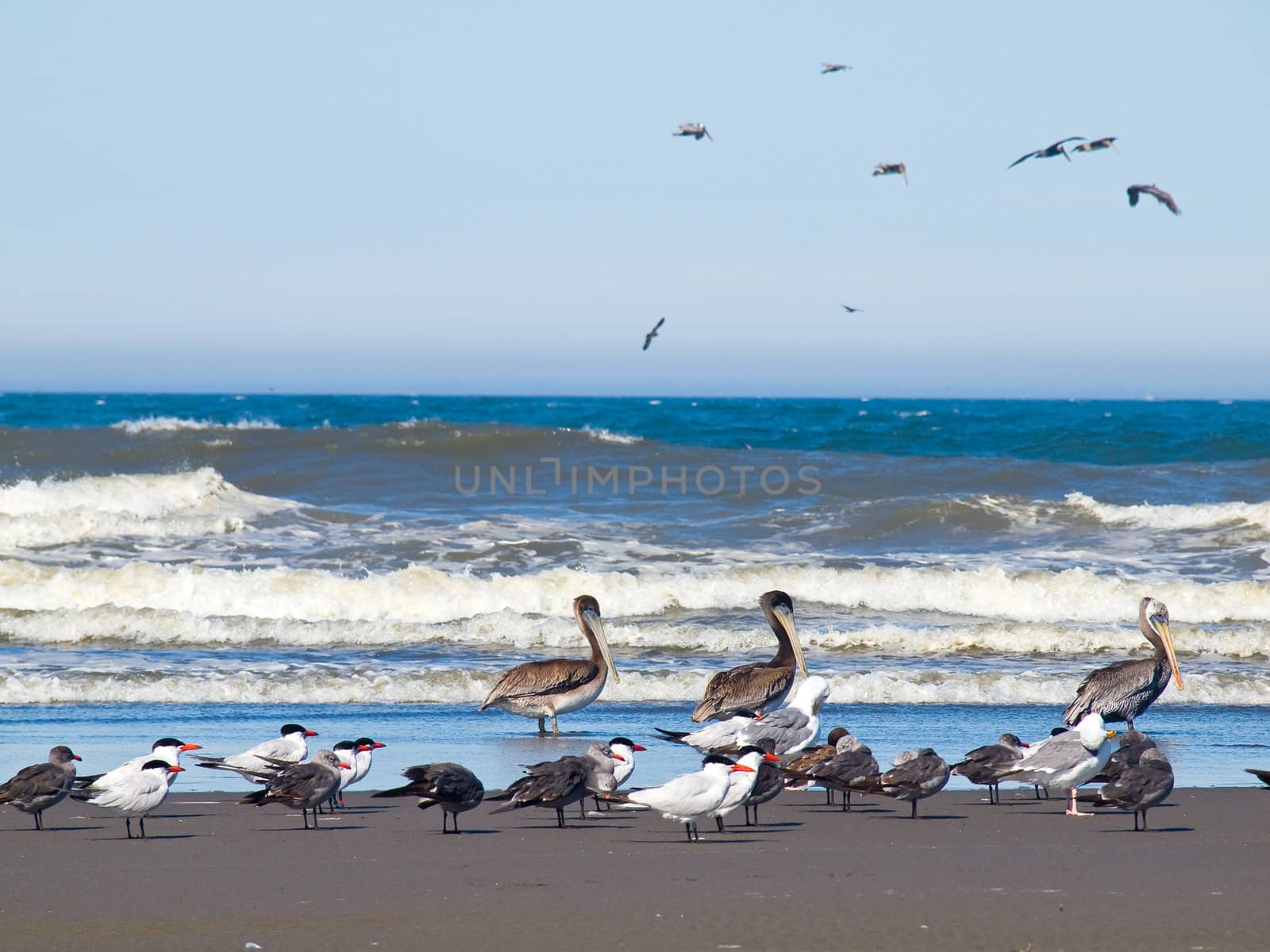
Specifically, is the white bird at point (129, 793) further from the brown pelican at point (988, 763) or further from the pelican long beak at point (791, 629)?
the pelican long beak at point (791, 629)

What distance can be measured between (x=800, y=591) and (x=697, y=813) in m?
12.0

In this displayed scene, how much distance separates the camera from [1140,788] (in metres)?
7.45

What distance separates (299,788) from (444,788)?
0.82m

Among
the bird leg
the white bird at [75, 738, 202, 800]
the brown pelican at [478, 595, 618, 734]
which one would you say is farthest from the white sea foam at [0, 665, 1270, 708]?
the white bird at [75, 738, 202, 800]

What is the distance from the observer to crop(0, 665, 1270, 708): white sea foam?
12461 mm

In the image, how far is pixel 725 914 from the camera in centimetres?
566

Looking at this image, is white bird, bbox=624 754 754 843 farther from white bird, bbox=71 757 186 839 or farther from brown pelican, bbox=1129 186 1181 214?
brown pelican, bbox=1129 186 1181 214

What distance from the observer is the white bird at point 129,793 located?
23.7 ft

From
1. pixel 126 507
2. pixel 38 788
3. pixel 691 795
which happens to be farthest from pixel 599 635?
pixel 126 507

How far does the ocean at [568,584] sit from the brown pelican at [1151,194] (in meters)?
4.88

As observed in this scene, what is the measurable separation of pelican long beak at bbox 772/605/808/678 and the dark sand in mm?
3726

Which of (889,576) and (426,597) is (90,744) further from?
(889,576)

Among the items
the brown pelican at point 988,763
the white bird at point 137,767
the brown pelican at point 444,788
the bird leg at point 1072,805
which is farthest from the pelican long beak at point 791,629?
the white bird at point 137,767

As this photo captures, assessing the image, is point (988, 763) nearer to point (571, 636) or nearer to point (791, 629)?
point (791, 629)
